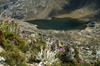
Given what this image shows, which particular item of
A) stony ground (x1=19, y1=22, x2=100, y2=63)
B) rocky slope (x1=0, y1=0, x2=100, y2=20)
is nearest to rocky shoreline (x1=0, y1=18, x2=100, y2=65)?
stony ground (x1=19, y1=22, x2=100, y2=63)

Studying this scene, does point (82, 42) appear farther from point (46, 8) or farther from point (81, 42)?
point (46, 8)

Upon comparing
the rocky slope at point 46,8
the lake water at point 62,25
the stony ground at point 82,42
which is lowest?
the stony ground at point 82,42

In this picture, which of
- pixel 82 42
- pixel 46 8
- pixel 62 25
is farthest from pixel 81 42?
pixel 46 8

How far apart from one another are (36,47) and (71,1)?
430ft

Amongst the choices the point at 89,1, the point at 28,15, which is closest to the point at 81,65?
the point at 28,15

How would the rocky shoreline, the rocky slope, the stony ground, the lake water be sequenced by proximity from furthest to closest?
the rocky slope, the lake water, the stony ground, the rocky shoreline

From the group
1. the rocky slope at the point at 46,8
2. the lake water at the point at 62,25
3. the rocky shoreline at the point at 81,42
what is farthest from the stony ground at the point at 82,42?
the rocky slope at the point at 46,8

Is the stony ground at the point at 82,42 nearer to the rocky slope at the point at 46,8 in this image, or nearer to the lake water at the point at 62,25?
the lake water at the point at 62,25

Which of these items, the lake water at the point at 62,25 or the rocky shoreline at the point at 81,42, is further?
the lake water at the point at 62,25

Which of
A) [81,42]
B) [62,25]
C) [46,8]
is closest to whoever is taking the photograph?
[81,42]

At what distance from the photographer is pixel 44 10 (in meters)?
114

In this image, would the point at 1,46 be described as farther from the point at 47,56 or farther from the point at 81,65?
the point at 81,65

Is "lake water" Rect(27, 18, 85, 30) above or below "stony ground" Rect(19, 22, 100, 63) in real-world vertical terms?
above

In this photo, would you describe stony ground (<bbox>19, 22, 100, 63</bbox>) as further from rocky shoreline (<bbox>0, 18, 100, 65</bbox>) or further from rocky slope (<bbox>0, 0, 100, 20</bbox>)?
rocky slope (<bbox>0, 0, 100, 20</bbox>)
